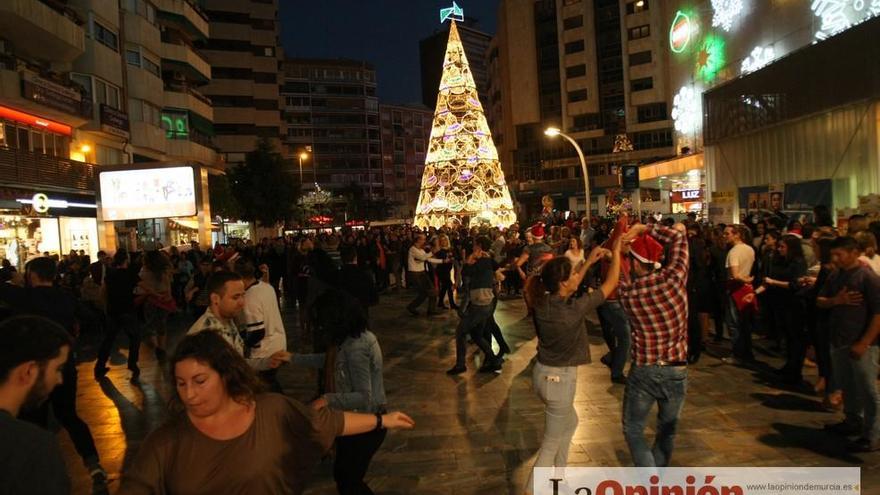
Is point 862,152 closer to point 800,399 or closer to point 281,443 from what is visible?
point 800,399

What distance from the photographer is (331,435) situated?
2490mm

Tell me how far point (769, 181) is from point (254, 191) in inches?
1234

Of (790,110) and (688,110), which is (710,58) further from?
(790,110)

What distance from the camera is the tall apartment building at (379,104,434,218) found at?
338ft

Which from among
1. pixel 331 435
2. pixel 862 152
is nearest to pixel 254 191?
pixel 862 152

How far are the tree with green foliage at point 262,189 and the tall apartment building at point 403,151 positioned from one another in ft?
189

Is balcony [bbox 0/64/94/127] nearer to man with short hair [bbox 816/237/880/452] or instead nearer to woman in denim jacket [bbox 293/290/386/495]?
woman in denim jacket [bbox 293/290/386/495]

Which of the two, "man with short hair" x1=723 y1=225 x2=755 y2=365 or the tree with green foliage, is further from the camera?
the tree with green foliage

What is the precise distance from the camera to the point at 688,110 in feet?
96.6

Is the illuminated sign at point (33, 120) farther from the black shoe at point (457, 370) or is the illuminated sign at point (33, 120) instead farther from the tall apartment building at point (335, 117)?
the tall apartment building at point (335, 117)

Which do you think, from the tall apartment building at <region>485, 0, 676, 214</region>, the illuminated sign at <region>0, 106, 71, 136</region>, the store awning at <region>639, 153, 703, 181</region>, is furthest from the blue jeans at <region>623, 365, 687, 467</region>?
the tall apartment building at <region>485, 0, 676, 214</region>

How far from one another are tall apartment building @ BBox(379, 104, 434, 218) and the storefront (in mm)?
77348

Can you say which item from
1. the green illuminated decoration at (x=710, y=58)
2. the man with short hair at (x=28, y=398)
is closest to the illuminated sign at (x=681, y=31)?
the green illuminated decoration at (x=710, y=58)

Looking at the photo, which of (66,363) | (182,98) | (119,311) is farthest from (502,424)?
(182,98)
